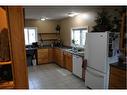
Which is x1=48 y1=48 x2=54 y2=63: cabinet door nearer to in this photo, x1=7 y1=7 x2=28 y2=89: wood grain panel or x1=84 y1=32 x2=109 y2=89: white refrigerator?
x1=84 y1=32 x2=109 y2=89: white refrigerator

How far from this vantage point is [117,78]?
2.52 meters

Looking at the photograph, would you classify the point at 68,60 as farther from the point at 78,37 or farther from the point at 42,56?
the point at 42,56

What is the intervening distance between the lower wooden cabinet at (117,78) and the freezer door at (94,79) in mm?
263

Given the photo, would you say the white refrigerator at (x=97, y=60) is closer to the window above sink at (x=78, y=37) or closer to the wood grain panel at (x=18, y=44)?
the window above sink at (x=78, y=37)

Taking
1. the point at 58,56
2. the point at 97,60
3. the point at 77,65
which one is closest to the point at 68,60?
the point at 77,65

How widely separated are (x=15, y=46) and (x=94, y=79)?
2294 millimetres

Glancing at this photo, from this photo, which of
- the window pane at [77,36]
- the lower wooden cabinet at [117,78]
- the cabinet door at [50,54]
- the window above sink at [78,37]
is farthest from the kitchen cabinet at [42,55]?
the lower wooden cabinet at [117,78]

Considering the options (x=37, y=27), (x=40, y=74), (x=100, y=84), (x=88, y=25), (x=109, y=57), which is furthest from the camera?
(x=37, y=27)

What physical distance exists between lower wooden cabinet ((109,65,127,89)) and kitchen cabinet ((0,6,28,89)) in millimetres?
1700

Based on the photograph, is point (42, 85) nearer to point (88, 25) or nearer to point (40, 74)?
point (40, 74)

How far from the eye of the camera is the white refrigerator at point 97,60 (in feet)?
9.21
